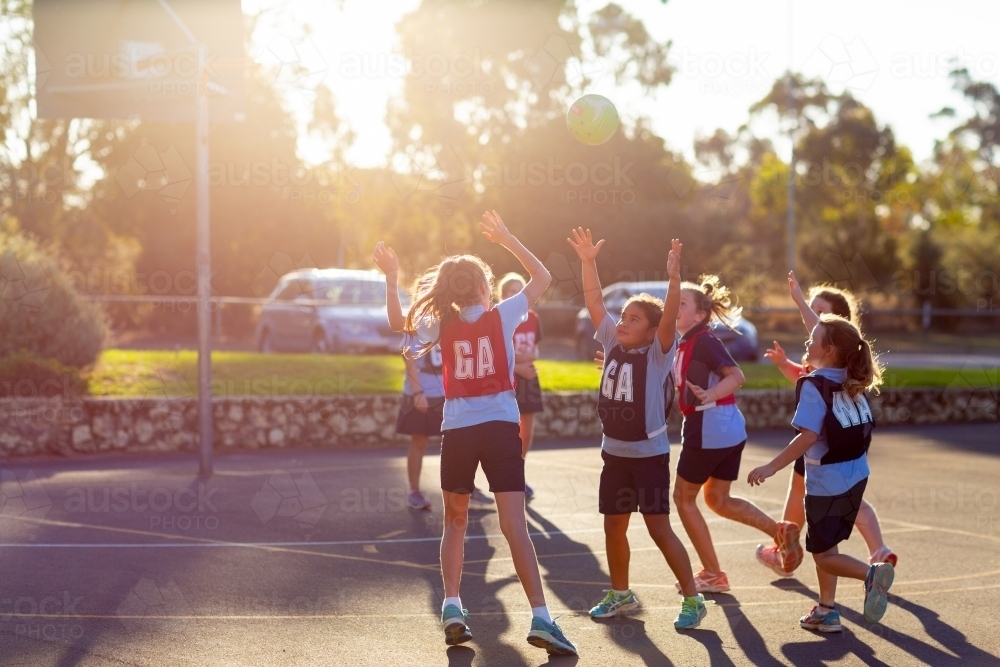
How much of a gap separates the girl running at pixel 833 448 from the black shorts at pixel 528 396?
13.4ft

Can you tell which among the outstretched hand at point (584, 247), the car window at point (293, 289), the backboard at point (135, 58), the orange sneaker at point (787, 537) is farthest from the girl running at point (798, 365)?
the car window at point (293, 289)

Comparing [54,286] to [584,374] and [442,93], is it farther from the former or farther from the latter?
[442,93]

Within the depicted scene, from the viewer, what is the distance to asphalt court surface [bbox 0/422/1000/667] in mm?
5293

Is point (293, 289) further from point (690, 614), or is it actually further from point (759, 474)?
point (759, 474)

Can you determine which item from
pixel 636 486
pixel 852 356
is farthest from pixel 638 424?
pixel 852 356

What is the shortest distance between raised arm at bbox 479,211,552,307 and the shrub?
9.07 m

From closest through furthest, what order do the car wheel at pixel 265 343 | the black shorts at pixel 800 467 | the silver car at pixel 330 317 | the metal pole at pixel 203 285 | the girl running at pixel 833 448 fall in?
the girl running at pixel 833 448
the black shorts at pixel 800 467
the metal pole at pixel 203 285
the silver car at pixel 330 317
the car wheel at pixel 265 343

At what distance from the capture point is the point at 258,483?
10.4m

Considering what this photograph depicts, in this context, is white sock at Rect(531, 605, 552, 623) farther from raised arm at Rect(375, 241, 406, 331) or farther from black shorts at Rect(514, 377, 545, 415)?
black shorts at Rect(514, 377, 545, 415)

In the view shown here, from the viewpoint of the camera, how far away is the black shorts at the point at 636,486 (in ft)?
18.6

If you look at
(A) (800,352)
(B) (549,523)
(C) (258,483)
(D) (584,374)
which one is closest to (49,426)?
(C) (258,483)

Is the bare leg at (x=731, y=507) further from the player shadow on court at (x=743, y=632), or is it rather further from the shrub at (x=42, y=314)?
the shrub at (x=42, y=314)

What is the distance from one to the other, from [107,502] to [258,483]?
4.91 feet

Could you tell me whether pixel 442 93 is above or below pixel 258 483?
above
